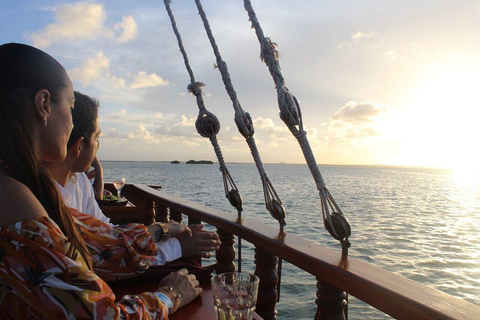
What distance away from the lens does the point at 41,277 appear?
681 millimetres

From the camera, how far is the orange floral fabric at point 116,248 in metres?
1.38

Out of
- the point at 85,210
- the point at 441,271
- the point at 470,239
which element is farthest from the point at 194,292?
the point at 470,239

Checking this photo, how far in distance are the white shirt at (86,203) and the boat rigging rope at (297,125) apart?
27.2 inches

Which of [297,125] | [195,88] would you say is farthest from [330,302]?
[195,88]

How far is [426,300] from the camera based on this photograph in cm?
94

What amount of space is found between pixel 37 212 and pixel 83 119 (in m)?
0.72

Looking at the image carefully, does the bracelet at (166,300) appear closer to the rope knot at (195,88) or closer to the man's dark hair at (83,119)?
the man's dark hair at (83,119)

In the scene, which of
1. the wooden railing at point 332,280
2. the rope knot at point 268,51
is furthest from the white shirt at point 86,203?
the rope knot at point 268,51

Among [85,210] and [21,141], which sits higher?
[21,141]

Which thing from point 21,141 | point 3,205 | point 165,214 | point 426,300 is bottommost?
point 165,214

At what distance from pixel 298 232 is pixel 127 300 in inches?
460

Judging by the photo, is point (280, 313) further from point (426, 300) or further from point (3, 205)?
point (3, 205)

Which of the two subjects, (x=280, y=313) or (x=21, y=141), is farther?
(x=280, y=313)

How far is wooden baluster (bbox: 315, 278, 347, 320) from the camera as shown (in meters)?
1.25
